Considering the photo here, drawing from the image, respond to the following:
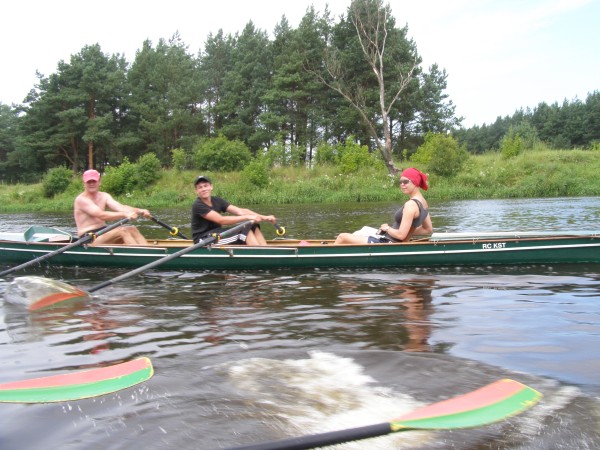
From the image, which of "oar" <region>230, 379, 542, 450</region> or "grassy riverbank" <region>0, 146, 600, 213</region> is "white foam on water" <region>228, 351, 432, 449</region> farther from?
"grassy riverbank" <region>0, 146, 600, 213</region>

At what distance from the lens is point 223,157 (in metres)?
36.5

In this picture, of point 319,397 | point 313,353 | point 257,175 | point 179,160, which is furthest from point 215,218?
point 179,160

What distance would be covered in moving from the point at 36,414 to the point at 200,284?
438 centimetres

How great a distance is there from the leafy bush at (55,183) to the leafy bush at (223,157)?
8.92m

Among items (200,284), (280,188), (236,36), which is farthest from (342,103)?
(200,284)

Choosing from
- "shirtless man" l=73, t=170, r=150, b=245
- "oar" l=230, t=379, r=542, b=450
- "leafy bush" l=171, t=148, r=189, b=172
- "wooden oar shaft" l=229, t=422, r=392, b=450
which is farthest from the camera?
"leafy bush" l=171, t=148, r=189, b=172

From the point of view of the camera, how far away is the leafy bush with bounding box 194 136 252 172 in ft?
120

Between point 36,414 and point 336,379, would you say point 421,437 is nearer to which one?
point 336,379

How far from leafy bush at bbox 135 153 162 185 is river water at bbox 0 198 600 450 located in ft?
94.9

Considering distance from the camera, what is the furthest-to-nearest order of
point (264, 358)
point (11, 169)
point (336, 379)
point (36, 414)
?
point (11, 169) < point (264, 358) < point (336, 379) < point (36, 414)

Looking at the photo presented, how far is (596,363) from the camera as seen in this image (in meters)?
4.12

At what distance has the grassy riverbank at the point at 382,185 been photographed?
27719mm

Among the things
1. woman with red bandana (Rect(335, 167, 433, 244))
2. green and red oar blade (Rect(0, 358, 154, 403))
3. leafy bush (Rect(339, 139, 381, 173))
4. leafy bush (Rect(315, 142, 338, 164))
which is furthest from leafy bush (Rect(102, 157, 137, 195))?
green and red oar blade (Rect(0, 358, 154, 403))

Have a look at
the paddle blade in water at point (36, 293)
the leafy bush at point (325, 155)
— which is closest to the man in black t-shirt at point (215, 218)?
the paddle blade in water at point (36, 293)
